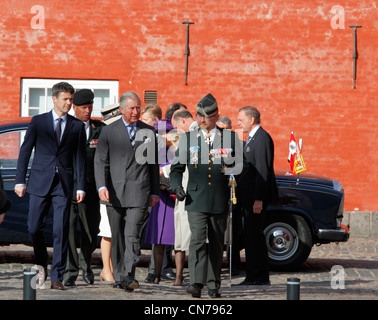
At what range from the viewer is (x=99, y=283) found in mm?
9086

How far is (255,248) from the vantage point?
9.82m

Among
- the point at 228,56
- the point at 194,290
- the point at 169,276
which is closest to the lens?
the point at 194,290

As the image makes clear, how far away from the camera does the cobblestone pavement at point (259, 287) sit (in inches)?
322

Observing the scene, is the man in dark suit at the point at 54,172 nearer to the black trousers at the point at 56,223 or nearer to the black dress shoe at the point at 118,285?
the black trousers at the point at 56,223

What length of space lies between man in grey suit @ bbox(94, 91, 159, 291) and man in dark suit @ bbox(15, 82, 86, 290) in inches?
10.5

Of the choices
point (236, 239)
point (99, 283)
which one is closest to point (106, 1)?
point (236, 239)

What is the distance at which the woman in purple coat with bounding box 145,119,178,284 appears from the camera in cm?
959

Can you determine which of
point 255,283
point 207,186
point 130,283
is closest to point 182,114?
point 207,186

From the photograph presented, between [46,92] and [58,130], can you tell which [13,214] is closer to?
[58,130]

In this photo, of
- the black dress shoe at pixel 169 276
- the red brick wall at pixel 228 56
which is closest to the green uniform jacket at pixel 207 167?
the black dress shoe at pixel 169 276

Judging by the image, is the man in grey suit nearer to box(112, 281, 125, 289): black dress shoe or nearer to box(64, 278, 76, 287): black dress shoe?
box(112, 281, 125, 289): black dress shoe

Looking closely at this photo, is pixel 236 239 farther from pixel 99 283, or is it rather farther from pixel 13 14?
pixel 13 14

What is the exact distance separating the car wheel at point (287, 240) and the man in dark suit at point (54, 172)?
3414 millimetres

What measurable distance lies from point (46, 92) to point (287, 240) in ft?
24.7
